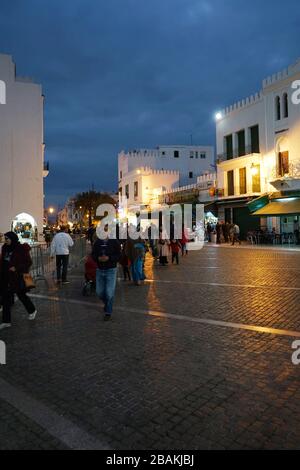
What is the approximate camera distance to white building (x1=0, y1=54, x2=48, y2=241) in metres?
34.2

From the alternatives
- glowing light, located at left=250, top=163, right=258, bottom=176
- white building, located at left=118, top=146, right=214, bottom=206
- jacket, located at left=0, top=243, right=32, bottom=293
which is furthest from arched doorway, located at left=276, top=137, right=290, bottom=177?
jacket, located at left=0, top=243, right=32, bottom=293

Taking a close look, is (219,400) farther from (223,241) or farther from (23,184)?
(23,184)

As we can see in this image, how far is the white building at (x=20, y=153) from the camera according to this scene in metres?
34.2

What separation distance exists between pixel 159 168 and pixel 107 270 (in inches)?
1892

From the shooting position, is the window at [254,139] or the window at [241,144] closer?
the window at [254,139]

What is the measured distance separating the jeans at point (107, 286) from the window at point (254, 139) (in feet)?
87.5

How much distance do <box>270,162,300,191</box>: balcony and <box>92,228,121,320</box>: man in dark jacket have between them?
22.3 meters

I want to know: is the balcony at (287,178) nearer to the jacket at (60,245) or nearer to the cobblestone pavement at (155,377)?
the jacket at (60,245)

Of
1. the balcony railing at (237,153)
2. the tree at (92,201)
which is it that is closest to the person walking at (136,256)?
the balcony railing at (237,153)

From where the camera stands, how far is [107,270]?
7312mm

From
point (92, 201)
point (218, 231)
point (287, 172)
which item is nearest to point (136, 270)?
point (287, 172)
